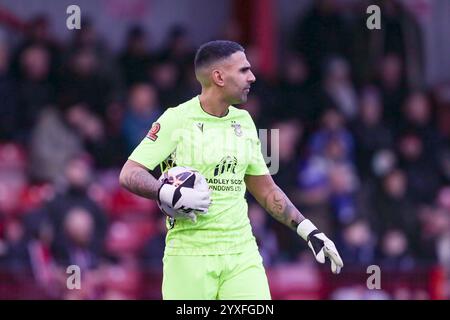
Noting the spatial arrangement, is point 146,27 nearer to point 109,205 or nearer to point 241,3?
point 241,3

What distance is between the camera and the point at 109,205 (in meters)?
12.5

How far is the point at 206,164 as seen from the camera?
7.46 m

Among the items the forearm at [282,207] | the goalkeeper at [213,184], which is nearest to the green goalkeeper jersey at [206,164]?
the goalkeeper at [213,184]

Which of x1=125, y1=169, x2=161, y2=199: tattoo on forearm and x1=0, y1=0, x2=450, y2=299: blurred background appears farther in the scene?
x1=0, y1=0, x2=450, y2=299: blurred background

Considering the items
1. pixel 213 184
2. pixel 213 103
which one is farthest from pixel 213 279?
pixel 213 103

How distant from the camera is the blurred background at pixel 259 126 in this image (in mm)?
11742

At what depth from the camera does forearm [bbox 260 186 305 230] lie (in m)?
7.81

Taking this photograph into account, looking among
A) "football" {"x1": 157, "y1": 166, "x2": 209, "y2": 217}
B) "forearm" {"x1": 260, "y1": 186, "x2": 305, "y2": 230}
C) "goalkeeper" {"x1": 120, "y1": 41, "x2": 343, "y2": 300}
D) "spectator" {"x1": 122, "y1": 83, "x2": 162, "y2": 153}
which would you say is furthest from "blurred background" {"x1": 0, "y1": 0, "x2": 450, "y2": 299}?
"football" {"x1": 157, "y1": 166, "x2": 209, "y2": 217}

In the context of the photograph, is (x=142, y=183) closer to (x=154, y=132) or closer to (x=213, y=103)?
(x=154, y=132)

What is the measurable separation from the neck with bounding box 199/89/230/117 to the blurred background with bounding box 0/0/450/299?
12.3 feet

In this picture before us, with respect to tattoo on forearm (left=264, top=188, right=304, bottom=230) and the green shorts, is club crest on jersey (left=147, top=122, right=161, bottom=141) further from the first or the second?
tattoo on forearm (left=264, top=188, right=304, bottom=230)

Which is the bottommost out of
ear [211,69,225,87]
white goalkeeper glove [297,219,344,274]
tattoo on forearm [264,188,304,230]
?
white goalkeeper glove [297,219,344,274]
